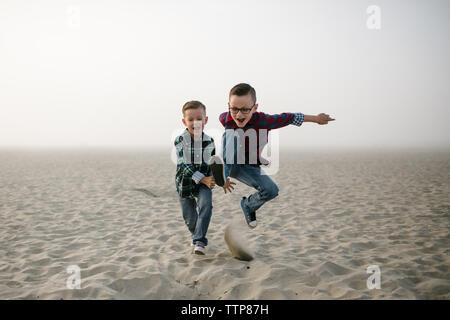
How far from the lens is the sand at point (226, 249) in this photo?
117 inches

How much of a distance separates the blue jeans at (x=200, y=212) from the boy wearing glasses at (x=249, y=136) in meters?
0.29

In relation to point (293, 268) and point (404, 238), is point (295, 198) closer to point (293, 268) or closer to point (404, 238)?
point (404, 238)

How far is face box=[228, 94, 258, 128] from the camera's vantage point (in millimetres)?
3123

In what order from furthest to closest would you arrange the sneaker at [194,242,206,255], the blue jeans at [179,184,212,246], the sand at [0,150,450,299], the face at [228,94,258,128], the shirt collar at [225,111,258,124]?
the sneaker at [194,242,206,255], the blue jeans at [179,184,212,246], the shirt collar at [225,111,258,124], the face at [228,94,258,128], the sand at [0,150,450,299]

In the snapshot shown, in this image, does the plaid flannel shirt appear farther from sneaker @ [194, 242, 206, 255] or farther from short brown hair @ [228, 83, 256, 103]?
sneaker @ [194, 242, 206, 255]

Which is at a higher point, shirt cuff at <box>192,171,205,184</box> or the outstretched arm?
the outstretched arm

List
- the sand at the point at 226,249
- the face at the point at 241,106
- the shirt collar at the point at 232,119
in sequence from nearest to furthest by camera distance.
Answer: the sand at the point at 226,249, the face at the point at 241,106, the shirt collar at the point at 232,119

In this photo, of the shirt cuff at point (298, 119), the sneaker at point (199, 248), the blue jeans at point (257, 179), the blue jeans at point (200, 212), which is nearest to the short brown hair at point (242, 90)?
the shirt cuff at point (298, 119)

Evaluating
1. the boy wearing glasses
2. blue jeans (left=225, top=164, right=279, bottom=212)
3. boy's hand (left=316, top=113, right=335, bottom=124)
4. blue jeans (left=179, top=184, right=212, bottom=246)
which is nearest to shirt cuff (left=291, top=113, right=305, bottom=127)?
the boy wearing glasses

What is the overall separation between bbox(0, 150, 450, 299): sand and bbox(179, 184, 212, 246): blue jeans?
381mm

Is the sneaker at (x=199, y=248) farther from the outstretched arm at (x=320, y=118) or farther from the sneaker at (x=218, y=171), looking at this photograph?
the outstretched arm at (x=320, y=118)
